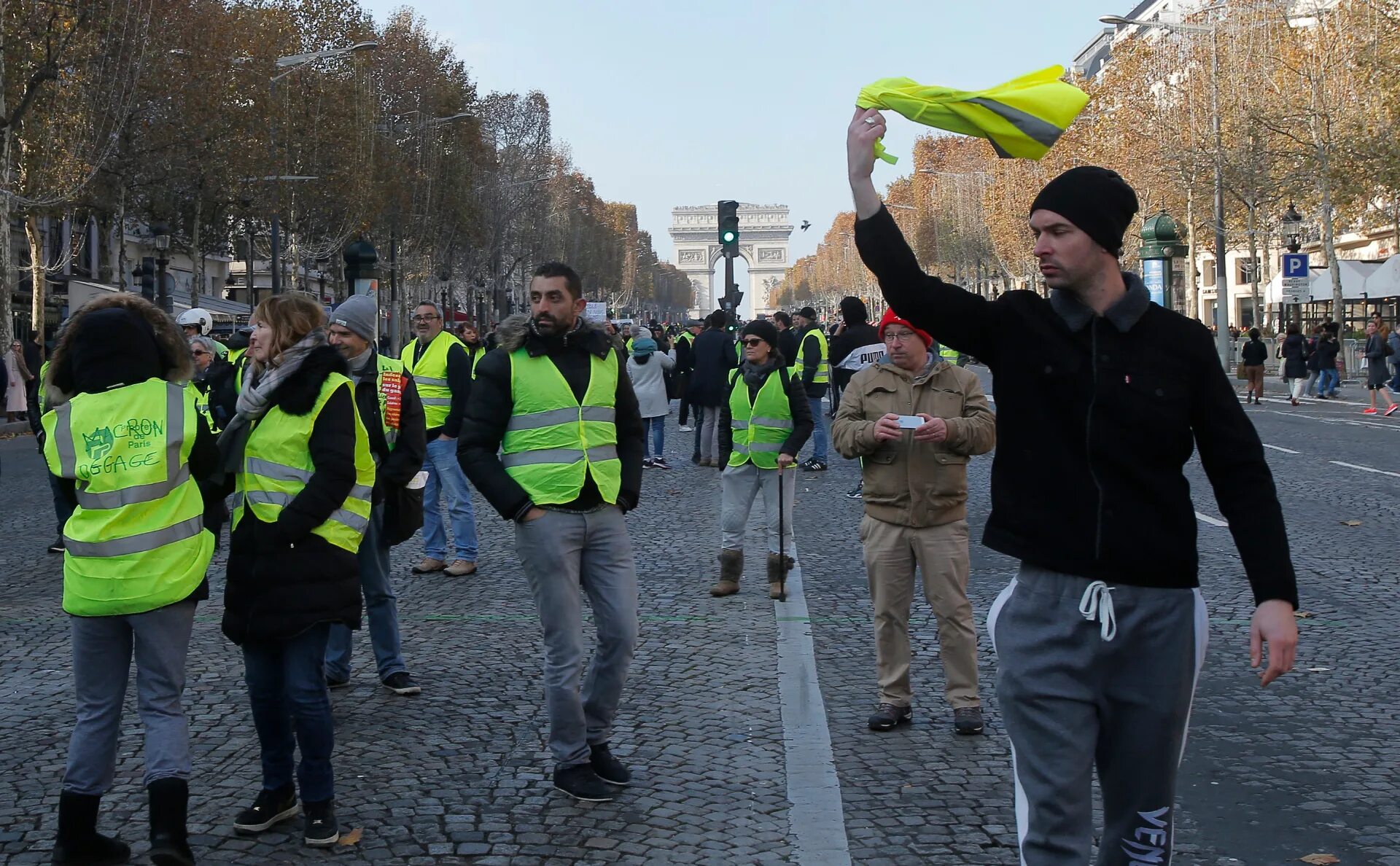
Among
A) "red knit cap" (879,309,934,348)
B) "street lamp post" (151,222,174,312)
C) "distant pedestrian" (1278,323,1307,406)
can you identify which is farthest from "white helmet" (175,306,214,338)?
"street lamp post" (151,222,174,312)

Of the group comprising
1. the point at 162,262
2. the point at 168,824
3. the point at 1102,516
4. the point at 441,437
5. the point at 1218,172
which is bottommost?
the point at 168,824

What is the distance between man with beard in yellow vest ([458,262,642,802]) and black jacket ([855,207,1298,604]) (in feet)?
6.80

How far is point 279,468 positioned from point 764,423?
15.9 ft

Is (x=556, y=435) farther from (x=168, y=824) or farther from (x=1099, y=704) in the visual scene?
(x=1099, y=704)

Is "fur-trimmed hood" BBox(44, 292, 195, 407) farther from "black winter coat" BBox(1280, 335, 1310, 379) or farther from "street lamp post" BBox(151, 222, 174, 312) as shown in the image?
"street lamp post" BBox(151, 222, 174, 312)

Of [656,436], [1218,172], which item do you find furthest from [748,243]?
[656,436]

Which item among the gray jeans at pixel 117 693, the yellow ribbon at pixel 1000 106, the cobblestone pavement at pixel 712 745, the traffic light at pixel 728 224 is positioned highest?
the traffic light at pixel 728 224

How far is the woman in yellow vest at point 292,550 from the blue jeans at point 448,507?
193 inches

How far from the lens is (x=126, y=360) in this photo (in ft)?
14.1

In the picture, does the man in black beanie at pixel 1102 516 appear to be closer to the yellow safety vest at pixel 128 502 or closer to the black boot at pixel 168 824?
the yellow safety vest at pixel 128 502

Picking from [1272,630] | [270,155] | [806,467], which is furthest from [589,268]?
[1272,630]

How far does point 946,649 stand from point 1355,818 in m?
1.53

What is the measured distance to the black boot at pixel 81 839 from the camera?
4.18 m

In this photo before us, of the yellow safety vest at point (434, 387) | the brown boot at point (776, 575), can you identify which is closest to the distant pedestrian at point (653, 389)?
the yellow safety vest at point (434, 387)
